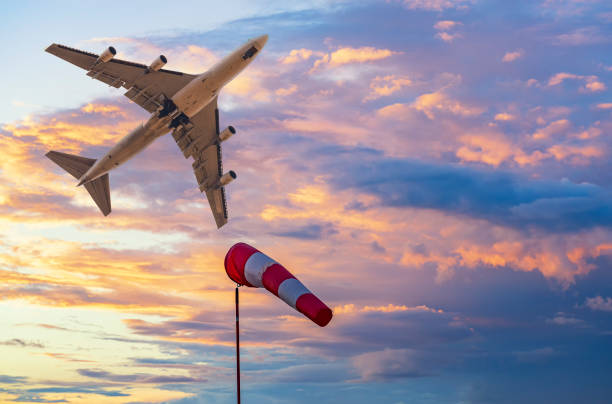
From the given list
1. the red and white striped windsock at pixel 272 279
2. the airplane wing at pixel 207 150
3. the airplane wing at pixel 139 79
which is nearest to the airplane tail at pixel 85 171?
the airplane wing at pixel 139 79

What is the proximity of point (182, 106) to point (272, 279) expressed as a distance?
54.1 metres

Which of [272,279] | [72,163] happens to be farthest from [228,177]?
[272,279]

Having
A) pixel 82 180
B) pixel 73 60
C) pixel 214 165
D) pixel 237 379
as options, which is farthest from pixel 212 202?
pixel 237 379

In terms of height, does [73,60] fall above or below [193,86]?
above

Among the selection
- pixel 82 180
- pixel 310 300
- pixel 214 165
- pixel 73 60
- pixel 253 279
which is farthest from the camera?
pixel 214 165

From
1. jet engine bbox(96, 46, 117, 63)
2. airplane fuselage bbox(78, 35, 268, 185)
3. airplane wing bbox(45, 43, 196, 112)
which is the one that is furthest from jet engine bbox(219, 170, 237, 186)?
jet engine bbox(96, 46, 117, 63)

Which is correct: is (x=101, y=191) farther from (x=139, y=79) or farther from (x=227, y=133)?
(x=227, y=133)

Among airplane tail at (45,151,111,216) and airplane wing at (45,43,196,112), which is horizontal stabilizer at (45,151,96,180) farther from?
airplane wing at (45,43,196,112)

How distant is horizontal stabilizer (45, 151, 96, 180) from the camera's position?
8478 centimetres

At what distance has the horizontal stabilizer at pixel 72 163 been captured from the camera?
278 feet

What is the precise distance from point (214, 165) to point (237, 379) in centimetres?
6445

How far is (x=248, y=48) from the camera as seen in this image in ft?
224

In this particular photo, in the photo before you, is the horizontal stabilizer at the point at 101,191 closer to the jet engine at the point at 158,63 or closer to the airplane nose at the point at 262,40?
the jet engine at the point at 158,63

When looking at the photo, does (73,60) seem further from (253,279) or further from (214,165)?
(253,279)
